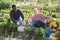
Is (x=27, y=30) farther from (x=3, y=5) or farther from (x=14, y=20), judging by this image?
(x=3, y=5)

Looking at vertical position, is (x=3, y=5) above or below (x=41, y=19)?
below

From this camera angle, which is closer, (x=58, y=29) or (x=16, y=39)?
(x=16, y=39)

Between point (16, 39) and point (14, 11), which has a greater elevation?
point (14, 11)

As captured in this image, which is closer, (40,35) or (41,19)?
(40,35)

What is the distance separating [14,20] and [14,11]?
1.14 ft

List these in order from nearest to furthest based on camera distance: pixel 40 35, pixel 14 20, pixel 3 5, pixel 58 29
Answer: pixel 40 35
pixel 14 20
pixel 58 29
pixel 3 5

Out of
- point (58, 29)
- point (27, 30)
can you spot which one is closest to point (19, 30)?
point (27, 30)

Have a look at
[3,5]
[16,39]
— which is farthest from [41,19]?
[3,5]

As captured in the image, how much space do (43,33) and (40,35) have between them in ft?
0.38

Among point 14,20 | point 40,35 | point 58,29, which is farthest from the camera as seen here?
point 58,29

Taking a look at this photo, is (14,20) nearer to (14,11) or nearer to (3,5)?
(14,11)

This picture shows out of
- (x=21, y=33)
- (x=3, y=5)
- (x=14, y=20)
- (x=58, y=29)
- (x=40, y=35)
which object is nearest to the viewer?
(x=40, y=35)

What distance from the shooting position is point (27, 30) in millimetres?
7824

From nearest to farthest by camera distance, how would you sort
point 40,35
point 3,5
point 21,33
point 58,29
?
point 40,35 < point 21,33 < point 58,29 < point 3,5
